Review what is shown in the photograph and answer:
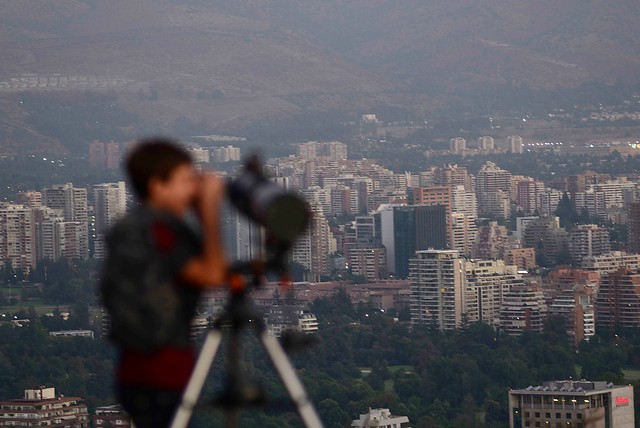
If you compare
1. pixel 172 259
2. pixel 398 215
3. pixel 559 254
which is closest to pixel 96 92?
pixel 398 215

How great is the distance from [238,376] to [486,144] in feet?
222

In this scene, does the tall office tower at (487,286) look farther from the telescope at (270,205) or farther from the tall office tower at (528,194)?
the telescope at (270,205)

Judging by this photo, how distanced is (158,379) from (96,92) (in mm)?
66410

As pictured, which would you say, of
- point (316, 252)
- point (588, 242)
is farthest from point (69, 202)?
point (588, 242)

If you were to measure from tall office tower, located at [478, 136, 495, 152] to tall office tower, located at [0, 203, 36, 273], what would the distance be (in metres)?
22.8

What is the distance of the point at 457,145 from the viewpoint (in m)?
69.4

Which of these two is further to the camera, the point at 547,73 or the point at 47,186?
the point at 547,73

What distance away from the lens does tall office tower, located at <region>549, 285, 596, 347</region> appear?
3253 cm

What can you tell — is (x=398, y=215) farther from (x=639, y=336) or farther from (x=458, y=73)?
(x=458, y=73)

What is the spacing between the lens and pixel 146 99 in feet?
225

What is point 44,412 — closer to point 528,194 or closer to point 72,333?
point 72,333

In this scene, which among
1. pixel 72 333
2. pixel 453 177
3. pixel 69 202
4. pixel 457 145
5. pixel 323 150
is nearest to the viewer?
pixel 72 333

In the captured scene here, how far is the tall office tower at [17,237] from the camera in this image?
1743 inches

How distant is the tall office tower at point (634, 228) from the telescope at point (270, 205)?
4300 cm
